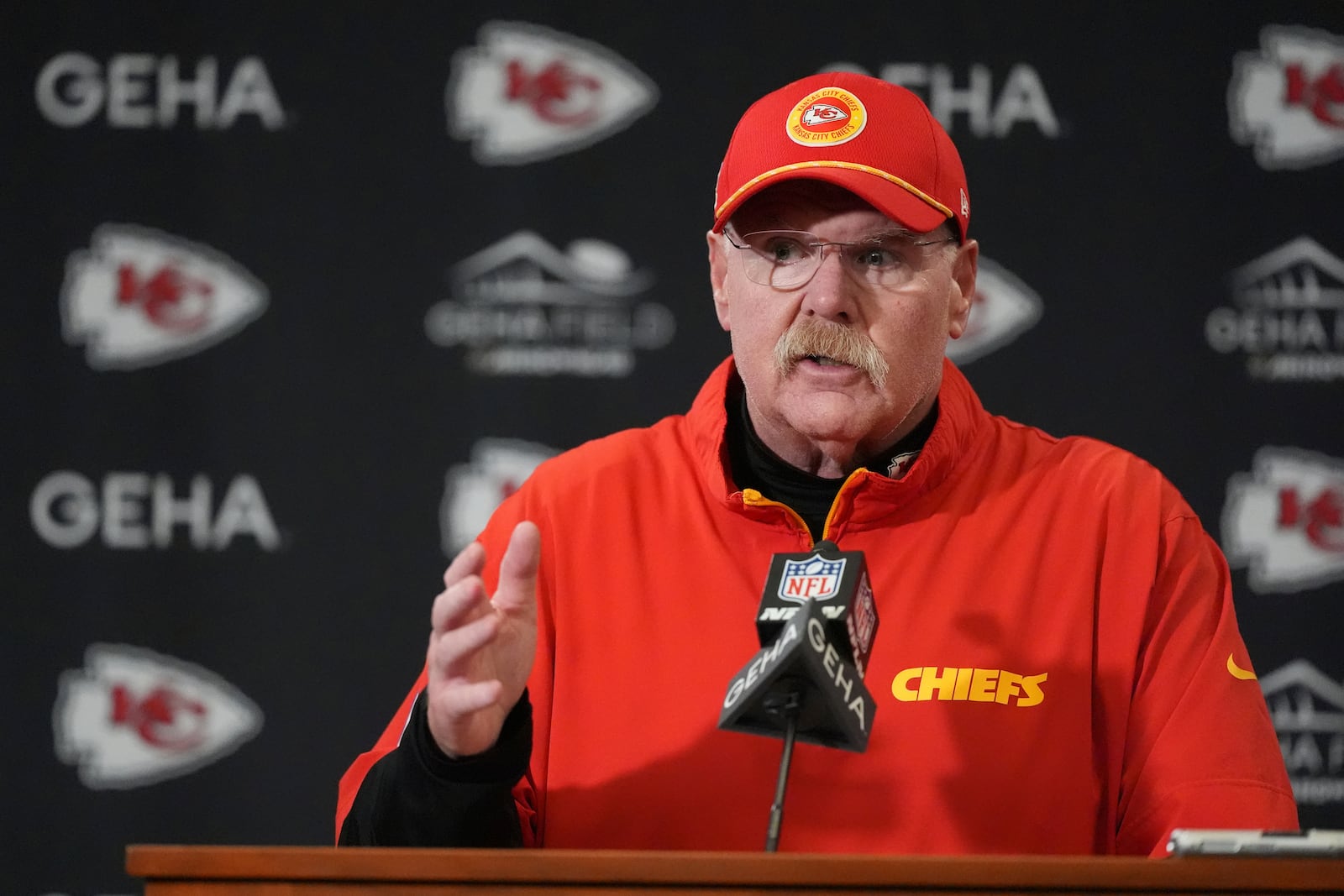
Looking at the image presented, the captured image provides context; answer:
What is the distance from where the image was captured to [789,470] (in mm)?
1467

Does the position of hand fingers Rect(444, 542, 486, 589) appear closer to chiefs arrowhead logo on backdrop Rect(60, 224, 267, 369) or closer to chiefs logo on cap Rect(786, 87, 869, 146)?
chiefs logo on cap Rect(786, 87, 869, 146)

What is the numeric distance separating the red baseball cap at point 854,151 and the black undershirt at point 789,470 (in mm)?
206

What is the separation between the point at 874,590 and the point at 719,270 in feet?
1.32

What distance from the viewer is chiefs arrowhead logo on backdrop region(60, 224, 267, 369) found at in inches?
91.0


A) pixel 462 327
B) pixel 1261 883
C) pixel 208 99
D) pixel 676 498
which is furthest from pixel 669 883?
pixel 208 99

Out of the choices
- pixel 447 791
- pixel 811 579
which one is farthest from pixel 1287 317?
pixel 447 791

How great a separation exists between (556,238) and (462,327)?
0.20 metres

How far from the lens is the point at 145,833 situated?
88.7 inches

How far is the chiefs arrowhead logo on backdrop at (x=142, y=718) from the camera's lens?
225 cm

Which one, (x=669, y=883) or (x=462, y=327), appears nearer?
(x=669, y=883)

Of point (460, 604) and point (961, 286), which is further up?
point (961, 286)

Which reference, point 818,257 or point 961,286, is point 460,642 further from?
point 961,286

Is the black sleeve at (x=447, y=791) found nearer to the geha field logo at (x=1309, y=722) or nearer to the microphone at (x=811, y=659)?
the microphone at (x=811, y=659)

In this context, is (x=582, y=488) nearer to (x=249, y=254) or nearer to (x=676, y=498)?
(x=676, y=498)
